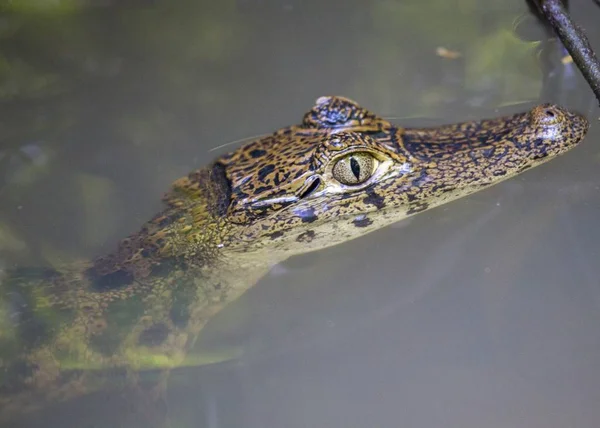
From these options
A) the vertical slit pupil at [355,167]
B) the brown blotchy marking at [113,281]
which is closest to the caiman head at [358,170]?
the vertical slit pupil at [355,167]

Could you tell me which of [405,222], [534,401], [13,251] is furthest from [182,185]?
[534,401]

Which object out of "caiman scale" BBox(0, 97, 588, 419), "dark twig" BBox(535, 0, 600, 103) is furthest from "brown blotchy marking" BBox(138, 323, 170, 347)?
"dark twig" BBox(535, 0, 600, 103)

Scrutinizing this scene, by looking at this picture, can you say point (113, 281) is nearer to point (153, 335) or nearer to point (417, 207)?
point (153, 335)

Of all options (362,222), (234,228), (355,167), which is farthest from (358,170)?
(234,228)

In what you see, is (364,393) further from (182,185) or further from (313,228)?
(182,185)

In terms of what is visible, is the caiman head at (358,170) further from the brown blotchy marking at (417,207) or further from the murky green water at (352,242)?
the murky green water at (352,242)

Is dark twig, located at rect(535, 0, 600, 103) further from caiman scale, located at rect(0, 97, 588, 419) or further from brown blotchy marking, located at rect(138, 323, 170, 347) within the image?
brown blotchy marking, located at rect(138, 323, 170, 347)
